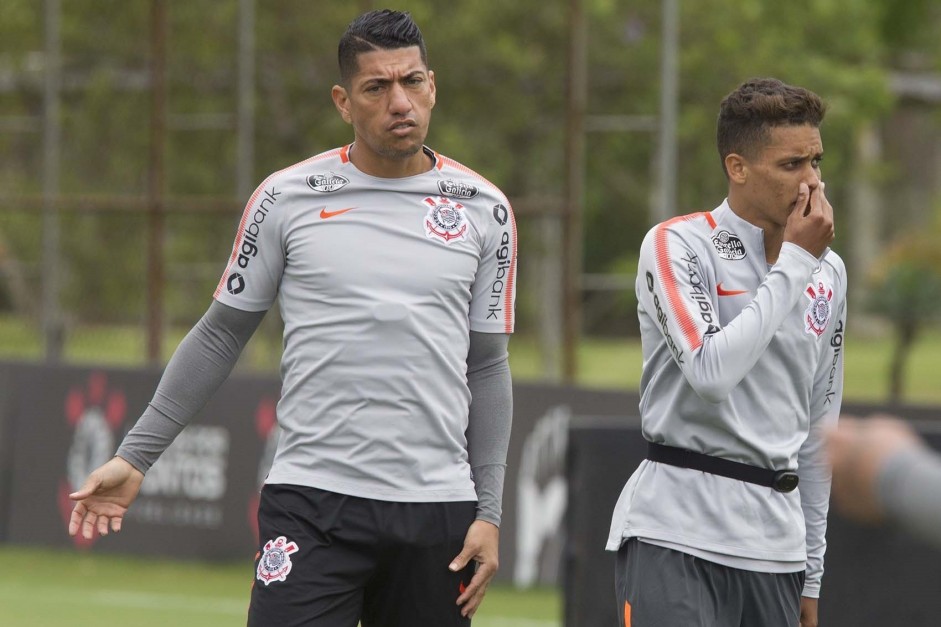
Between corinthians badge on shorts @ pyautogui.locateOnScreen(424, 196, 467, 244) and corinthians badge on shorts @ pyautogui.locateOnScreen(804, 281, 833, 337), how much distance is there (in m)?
0.92

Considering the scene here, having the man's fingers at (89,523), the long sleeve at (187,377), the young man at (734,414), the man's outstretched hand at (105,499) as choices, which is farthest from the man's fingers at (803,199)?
the man's fingers at (89,523)

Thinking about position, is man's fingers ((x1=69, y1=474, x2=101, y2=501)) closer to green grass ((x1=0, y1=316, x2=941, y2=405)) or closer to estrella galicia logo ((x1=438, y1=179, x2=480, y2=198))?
estrella galicia logo ((x1=438, y1=179, x2=480, y2=198))

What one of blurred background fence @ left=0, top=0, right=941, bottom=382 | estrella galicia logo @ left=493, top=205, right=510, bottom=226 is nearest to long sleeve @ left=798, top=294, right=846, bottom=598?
estrella galicia logo @ left=493, top=205, right=510, bottom=226

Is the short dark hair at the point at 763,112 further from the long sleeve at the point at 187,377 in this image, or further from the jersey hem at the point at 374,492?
the long sleeve at the point at 187,377

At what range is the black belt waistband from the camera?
13.7 ft

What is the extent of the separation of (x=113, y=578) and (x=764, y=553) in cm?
841

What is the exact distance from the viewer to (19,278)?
17203 millimetres

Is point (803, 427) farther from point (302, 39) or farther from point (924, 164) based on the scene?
point (924, 164)

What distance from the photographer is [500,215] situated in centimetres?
446

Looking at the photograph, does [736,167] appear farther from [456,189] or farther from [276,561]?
[276,561]

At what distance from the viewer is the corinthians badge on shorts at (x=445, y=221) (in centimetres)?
433

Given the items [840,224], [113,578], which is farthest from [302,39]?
[840,224]

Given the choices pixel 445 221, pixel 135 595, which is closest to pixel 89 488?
pixel 445 221

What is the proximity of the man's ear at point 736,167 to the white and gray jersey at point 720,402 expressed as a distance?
0.09 meters
